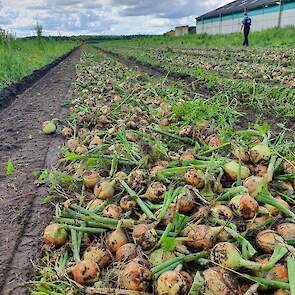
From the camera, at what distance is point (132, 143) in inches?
136

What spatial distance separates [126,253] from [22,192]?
1.84m

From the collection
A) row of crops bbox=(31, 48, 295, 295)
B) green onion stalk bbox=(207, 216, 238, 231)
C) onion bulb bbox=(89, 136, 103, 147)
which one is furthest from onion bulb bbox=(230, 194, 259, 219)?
onion bulb bbox=(89, 136, 103, 147)

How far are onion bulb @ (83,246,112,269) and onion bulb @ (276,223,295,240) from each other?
34.7 inches

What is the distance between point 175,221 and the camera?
81.3 inches

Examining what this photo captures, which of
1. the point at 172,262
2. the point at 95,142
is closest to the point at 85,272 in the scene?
the point at 172,262

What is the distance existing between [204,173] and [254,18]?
34374 millimetres

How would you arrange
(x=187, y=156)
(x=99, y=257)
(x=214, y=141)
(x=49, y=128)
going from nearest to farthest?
(x=99, y=257) < (x=187, y=156) < (x=214, y=141) < (x=49, y=128)

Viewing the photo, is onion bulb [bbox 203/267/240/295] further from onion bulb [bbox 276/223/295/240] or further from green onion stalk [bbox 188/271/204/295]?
onion bulb [bbox 276/223/295/240]

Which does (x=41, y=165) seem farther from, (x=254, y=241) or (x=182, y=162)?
(x=254, y=241)

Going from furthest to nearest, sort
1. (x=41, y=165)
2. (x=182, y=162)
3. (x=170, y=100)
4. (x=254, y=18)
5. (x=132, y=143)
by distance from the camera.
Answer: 1. (x=254, y=18)
2. (x=170, y=100)
3. (x=41, y=165)
4. (x=132, y=143)
5. (x=182, y=162)

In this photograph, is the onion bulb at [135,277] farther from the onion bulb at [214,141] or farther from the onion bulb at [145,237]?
the onion bulb at [214,141]

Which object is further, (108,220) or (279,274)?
(108,220)

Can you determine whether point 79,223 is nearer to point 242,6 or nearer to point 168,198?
point 168,198

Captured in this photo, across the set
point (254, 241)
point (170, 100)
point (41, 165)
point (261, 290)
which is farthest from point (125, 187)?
point (170, 100)
